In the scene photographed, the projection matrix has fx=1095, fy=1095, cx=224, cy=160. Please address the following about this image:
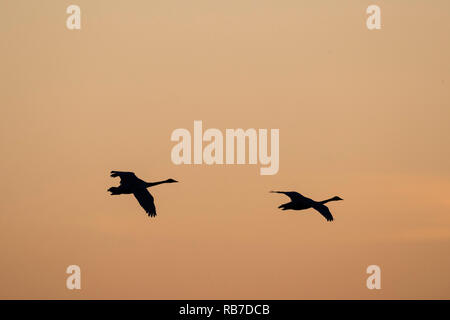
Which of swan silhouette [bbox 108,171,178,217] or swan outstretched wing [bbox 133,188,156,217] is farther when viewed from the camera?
swan outstretched wing [bbox 133,188,156,217]

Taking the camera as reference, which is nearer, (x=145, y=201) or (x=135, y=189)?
(x=135, y=189)

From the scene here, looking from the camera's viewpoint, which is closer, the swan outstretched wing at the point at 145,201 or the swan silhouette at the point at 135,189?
the swan silhouette at the point at 135,189

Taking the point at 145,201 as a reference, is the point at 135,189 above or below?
above
